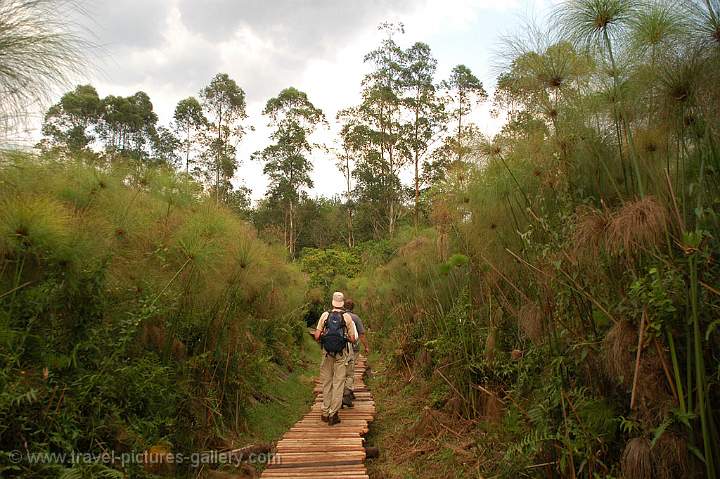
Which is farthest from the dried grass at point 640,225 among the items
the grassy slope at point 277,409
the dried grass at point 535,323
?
the grassy slope at point 277,409

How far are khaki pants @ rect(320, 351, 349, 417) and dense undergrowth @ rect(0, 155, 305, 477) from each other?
1.11 meters

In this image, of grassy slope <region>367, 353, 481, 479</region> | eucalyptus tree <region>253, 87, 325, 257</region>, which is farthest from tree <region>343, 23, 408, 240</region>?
grassy slope <region>367, 353, 481, 479</region>

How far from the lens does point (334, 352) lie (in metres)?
6.26

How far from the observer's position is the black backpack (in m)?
6.24

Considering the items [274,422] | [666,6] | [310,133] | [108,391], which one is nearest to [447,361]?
[274,422]

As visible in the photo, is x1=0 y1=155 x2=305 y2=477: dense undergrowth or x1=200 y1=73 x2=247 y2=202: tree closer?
x1=0 y1=155 x2=305 y2=477: dense undergrowth

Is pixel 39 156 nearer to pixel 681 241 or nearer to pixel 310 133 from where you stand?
pixel 681 241

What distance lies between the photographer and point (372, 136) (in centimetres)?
2462

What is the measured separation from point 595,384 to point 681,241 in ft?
3.79

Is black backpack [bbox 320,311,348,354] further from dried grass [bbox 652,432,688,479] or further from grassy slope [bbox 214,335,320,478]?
dried grass [bbox 652,432,688,479]

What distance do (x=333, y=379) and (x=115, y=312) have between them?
9.82 ft

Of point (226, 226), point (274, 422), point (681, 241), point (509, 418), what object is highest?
point (226, 226)

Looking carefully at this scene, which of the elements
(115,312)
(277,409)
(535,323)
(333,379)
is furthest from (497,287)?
(277,409)

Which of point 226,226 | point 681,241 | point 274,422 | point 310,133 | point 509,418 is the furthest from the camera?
point 310,133
